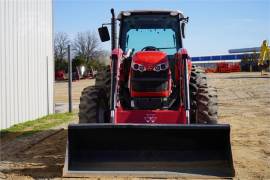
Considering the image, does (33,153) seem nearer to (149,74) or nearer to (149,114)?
(149,114)

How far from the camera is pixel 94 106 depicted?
268 inches

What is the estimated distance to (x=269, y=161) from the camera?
21.6 ft

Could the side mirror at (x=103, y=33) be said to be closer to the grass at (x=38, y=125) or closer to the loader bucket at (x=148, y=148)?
the loader bucket at (x=148, y=148)

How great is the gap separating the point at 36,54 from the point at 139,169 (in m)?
8.17

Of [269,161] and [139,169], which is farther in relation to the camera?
[269,161]

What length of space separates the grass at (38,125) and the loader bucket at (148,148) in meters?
→ 4.20

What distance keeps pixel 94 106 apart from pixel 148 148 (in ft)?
4.38

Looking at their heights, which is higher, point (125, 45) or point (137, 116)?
point (125, 45)

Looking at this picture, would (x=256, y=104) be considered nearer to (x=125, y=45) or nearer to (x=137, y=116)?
(x=125, y=45)

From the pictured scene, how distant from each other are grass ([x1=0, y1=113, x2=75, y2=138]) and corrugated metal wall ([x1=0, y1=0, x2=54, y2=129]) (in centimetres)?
22

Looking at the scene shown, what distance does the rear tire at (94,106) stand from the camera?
267 inches

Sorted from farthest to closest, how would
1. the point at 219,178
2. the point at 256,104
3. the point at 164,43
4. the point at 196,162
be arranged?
the point at 256,104
the point at 164,43
the point at 196,162
the point at 219,178

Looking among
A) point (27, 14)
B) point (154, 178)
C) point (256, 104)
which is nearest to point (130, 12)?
point (154, 178)

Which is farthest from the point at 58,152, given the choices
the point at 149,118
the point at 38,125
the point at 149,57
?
the point at 38,125
